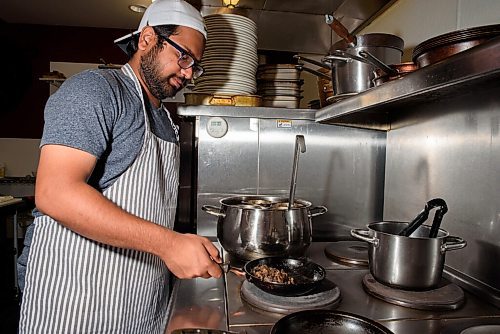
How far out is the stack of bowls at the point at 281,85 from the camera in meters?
1.80

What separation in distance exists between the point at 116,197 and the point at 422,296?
2.87 feet

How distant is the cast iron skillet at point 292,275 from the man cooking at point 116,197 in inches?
4.7

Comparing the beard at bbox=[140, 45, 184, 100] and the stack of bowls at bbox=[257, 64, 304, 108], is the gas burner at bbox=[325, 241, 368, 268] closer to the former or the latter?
→ the stack of bowls at bbox=[257, 64, 304, 108]

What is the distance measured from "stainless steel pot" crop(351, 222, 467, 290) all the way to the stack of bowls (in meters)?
0.95

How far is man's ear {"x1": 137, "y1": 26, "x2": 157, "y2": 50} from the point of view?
1.16 m

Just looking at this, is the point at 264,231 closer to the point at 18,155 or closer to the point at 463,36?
the point at 463,36

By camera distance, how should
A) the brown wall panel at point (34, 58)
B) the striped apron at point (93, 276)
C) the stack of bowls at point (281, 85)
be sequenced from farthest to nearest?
the brown wall panel at point (34, 58) → the stack of bowls at point (281, 85) → the striped apron at point (93, 276)

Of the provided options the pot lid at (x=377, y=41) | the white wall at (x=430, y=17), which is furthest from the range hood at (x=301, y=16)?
the pot lid at (x=377, y=41)

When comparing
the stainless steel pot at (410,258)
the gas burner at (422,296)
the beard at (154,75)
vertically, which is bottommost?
the gas burner at (422,296)

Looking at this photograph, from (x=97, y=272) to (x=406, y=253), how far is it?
0.83 metres

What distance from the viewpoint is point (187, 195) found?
192 centimetres

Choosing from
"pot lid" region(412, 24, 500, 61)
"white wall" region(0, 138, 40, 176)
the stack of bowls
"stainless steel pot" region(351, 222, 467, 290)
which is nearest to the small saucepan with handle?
"stainless steel pot" region(351, 222, 467, 290)

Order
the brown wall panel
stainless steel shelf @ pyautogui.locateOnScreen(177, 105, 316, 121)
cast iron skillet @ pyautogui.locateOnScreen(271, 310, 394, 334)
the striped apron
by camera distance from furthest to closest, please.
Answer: the brown wall panel, stainless steel shelf @ pyautogui.locateOnScreen(177, 105, 316, 121), the striped apron, cast iron skillet @ pyautogui.locateOnScreen(271, 310, 394, 334)

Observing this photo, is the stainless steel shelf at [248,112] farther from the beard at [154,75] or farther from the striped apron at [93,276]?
the striped apron at [93,276]
